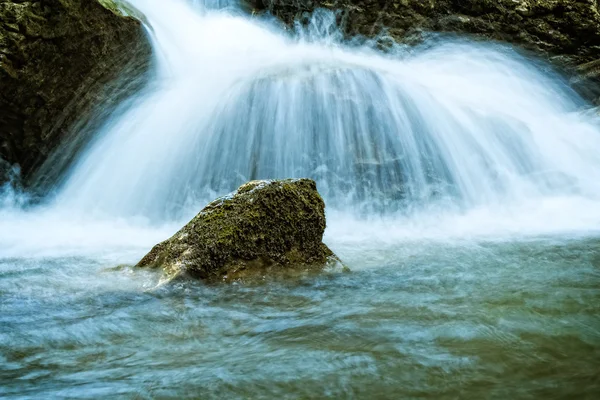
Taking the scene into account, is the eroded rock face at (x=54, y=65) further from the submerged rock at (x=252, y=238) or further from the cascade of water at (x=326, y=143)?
the submerged rock at (x=252, y=238)

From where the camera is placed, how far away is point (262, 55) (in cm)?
1265

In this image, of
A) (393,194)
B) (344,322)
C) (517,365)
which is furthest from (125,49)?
(517,365)

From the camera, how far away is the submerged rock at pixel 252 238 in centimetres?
Answer: 464

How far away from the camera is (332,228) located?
7.93 meters

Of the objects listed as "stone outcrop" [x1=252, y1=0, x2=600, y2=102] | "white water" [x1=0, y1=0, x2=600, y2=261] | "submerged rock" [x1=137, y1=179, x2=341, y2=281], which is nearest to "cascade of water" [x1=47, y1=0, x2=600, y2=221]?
"white water" [x1=0, y1=0, x2=600, y2=261]

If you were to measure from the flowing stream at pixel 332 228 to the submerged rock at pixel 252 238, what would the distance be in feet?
0.91

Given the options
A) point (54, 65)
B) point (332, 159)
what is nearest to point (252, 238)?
point (332, 159)

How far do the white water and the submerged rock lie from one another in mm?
2029

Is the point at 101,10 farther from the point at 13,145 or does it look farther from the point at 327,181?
the point at 327,181

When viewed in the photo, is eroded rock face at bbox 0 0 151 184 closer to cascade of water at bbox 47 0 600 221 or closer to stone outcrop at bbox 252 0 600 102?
cascade of water at bbox 47 0 600 221

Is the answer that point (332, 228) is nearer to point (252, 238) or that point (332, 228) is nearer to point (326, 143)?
point (326, 143)

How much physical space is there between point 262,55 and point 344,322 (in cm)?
1039

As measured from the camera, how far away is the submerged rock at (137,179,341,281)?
464 centimetres

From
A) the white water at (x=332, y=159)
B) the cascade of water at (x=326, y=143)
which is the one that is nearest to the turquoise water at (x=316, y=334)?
the white water at (x=332, y=159)
